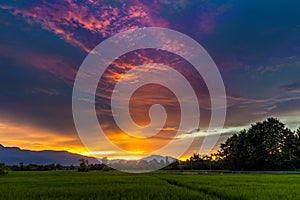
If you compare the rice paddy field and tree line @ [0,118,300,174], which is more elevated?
tree line @ [0,118,300,174]

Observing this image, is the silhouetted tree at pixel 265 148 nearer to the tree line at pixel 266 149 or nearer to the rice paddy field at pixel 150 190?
the tree line at pixel 266 149

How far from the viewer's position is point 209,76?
26328mm

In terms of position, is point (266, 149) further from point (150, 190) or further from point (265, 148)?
point (150, 190)

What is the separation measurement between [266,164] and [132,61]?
33.6 meters

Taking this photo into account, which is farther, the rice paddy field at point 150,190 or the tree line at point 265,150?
the tree line at point 265,150

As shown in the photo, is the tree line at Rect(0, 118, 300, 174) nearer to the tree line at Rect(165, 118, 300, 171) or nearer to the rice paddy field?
the tree line at Rect(165, 118, 300, 171)

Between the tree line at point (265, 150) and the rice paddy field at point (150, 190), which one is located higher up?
the tree line at point (265, 150)

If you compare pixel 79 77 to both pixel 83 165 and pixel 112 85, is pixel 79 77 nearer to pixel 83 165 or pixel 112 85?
pixel 112 85

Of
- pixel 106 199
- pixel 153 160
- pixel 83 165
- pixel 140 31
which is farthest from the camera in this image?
pixel 153 160

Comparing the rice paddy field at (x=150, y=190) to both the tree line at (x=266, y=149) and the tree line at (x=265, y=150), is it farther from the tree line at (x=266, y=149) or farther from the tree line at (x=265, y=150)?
the tree line at (x=266, y=149)

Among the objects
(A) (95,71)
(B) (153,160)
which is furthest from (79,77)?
(B) (153,160)

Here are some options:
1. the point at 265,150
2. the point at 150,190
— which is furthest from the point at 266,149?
the point at 150,190

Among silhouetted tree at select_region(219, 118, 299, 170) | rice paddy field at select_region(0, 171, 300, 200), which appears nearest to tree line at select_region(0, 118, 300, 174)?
silhouetted tree at select_region(219, 118, 299, 170)

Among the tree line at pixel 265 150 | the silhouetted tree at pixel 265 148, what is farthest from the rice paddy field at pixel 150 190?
the silhouetted tree at pixel 265 148
